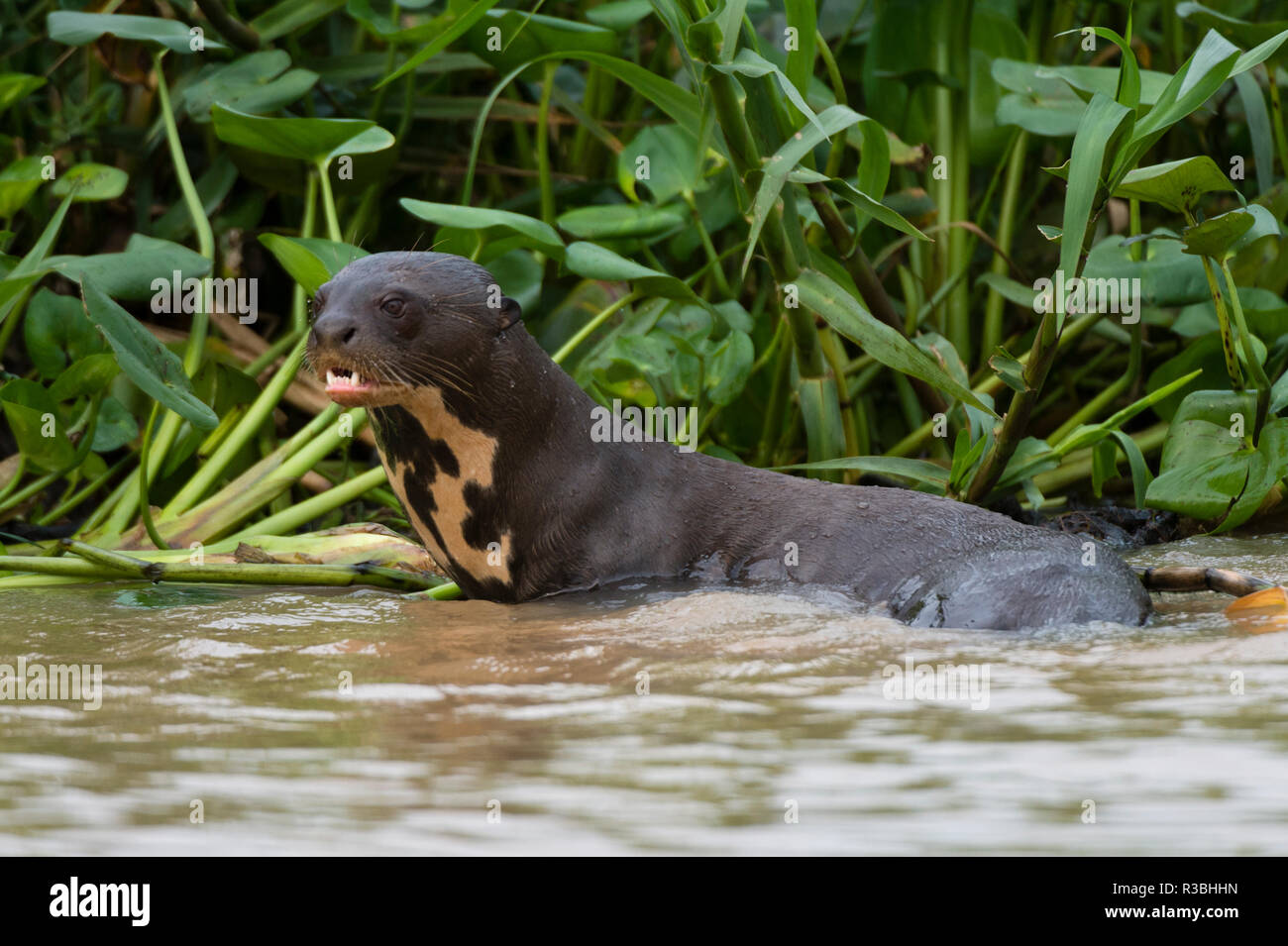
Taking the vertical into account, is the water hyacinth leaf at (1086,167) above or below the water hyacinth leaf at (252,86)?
below

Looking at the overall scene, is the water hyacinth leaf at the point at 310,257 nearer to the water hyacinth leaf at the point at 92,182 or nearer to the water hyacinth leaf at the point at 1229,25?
the water hyacinth leaf at the point at 92,182

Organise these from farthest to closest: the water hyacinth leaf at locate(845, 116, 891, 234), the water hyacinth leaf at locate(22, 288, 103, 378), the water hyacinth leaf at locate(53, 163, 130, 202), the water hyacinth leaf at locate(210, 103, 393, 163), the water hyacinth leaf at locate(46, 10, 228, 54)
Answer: the water hyacinth leaf at locate(53, 163, 130, 202) < the water hyacinth leaf at locate(46, 10, 228, 54) < the water hyacinth leaf at locate(22, 288, 103, 378) < the water hyacinth leaf at locate(210, 103, 393, 163) < the water hyacinth leaf at locate(845, 116, 891, 234)

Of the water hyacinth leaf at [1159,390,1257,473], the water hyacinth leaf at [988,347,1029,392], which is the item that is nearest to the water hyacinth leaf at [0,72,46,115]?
the water hyacinth leaf at [988,347,1029,392]

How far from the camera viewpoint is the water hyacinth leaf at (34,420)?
401cm

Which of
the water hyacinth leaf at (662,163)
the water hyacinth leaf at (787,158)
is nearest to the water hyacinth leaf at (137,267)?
the water hyacinth leaf at (662,163)

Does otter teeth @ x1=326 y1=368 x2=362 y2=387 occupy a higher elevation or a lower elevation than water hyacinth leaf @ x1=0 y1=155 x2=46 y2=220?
lower

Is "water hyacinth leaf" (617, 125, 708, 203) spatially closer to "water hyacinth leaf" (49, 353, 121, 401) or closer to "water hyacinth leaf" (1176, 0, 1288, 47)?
"water hyacinth leaf" (1176, 0, 1288, 47)

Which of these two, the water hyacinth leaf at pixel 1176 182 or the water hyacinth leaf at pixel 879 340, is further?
the water hyacinth leaf at pixel 879 340

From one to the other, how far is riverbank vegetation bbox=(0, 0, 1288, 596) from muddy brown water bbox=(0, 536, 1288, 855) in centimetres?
77

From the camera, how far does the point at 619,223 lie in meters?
4.55

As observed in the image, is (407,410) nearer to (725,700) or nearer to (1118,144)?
(725,700)

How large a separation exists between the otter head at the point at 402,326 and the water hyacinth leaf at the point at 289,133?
27.5 inches

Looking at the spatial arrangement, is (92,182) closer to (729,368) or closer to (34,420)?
(34,420)

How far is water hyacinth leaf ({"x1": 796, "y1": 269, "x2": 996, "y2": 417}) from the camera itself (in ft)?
11.9
